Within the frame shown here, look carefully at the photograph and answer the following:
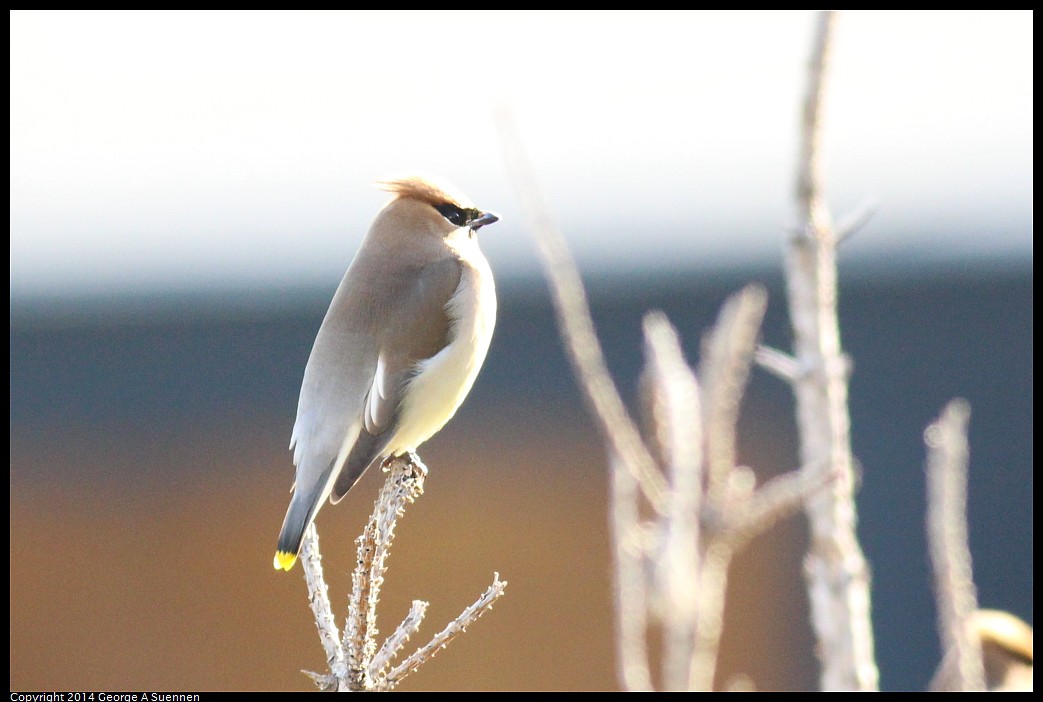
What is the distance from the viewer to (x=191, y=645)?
9.95m

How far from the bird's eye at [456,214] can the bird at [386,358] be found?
0.21 m

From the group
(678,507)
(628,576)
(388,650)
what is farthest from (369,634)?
(678,507)

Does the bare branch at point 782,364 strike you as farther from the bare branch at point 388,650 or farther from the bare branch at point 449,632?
the bare branch at point 388,650

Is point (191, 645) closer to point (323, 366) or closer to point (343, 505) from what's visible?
point (343, 505)

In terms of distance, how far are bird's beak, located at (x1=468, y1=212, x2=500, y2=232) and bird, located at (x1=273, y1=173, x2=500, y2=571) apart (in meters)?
0.22

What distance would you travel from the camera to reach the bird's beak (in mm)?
4457

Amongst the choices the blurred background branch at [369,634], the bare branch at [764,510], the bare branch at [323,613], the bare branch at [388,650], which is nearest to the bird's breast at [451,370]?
the bare branch at [323,613]

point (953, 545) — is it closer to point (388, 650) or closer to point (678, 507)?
point (678, 507)

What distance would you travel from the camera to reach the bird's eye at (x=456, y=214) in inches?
175

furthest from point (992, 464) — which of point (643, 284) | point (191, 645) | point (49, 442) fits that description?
point (49, 442)

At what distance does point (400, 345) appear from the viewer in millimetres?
3986

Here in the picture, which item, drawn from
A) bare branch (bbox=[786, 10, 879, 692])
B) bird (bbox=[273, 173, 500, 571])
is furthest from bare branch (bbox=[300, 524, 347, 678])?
bare branch (bbox=[786, 10, 879, 692])

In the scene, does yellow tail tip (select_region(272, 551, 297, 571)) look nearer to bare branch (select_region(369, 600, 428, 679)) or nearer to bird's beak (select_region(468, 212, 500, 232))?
bare branch (select_region(369, 600, 428, 679))

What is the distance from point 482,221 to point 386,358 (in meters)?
0.71
